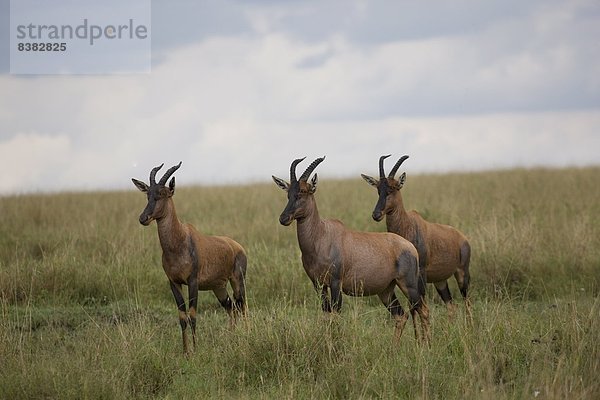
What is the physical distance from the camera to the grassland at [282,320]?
25.7ft

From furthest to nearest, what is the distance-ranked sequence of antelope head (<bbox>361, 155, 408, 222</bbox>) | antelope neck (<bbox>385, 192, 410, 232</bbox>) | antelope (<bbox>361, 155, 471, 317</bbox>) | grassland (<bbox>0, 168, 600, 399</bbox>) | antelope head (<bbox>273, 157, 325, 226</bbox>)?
antelope neck (<bbox>385, 192, 410, 232</bbox>)
antelope (<bbox>361, 155, 471, 317</bbox>)
antelope head (<bbox>361, 155, 408, 222</bbox>)
antelope head (<bbox>273, 157, 325, 226</bbox>)
grassland (<bbox>0, 168, 600, 399</bbox>)

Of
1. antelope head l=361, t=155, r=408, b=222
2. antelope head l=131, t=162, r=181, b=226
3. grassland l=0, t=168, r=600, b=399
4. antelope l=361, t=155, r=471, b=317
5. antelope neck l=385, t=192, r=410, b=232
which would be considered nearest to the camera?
grassland l=0, t=168, r=600, b=399

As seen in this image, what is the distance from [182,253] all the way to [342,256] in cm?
185

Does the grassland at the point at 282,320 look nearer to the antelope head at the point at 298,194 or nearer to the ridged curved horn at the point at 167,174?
the antelope head at the point at 298,194

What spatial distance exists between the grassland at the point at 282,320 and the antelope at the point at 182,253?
18.1 inches

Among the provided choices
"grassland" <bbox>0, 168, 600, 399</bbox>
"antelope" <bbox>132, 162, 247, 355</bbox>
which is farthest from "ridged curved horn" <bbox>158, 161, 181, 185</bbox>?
"grassland" <bbox>0, 168, 600, 399</bbox>

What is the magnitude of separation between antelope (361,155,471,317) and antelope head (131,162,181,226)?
7.49 ft

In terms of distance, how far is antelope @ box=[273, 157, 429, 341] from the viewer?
949cm

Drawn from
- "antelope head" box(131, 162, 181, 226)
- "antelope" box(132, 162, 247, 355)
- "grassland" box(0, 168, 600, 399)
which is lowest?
"grassland" box(0, 168, 600, 399)

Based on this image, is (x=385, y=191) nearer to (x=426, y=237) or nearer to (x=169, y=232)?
(x=426, y=237)

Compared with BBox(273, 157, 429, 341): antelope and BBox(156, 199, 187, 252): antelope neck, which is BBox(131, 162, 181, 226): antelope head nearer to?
BBox(156, 199, 187, 252): antelope neck

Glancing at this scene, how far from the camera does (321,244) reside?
31.3ft

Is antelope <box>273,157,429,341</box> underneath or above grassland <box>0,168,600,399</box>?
above

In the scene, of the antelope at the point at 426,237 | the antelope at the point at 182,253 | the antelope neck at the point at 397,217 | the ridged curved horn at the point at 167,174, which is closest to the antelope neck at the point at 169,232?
the antelope at the point at 182,253
